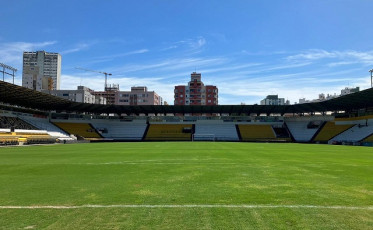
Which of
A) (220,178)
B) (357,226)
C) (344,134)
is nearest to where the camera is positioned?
(357,226)

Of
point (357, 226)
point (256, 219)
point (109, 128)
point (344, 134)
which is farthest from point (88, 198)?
point (109, 128)

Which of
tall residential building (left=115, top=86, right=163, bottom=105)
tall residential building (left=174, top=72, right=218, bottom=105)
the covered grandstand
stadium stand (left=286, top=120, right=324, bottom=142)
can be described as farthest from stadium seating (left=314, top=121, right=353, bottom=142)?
tall residential building (left=115, top=86, right=163, bottom=105)

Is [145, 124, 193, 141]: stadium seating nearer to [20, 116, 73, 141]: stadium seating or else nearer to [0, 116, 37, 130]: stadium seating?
[20, 116, 73, 141]: stadium seating

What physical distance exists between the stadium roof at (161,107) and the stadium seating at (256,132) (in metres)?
4.68

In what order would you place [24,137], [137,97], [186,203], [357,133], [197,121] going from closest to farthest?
[186,203] < [24,137] < [357,133] < [197,121] < [137,97]

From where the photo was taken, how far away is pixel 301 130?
76875mm

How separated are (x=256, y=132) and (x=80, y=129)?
1939 inches

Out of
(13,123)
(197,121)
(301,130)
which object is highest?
(197,121)

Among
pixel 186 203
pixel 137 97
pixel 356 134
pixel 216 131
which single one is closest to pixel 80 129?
pixel 216 131

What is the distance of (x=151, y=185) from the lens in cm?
959

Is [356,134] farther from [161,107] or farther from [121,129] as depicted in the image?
[121,129]

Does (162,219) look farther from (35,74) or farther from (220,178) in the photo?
(35,74)

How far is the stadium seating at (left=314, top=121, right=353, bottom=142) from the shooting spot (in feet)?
217

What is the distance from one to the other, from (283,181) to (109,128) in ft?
251
